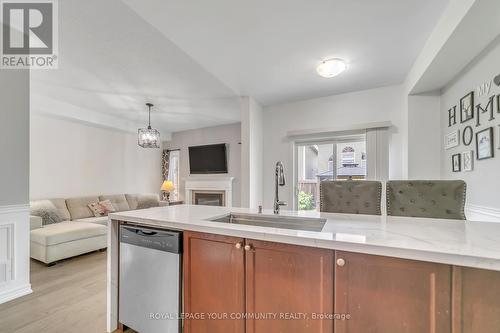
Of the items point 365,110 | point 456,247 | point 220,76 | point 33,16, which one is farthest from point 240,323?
point 365,110

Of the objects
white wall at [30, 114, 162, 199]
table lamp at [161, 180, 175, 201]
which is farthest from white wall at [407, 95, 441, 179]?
white wall at [30, 114, 162, 199]

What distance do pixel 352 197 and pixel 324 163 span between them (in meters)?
2.06

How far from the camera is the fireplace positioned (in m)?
5.59

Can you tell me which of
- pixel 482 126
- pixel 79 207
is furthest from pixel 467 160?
pixel 79 207

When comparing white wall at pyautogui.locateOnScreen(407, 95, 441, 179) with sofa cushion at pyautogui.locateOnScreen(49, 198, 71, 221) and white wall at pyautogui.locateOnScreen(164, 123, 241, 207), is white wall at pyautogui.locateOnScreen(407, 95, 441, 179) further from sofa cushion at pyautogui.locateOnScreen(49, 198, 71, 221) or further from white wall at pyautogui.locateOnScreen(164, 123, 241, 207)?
sofa cushion at pyautogui.locateOnScreen(49, 198, 71, 221)

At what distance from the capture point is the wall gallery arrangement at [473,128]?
72.8 inches

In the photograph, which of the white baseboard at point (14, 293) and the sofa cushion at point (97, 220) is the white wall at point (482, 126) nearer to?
the white baseboard at point (14, 293)

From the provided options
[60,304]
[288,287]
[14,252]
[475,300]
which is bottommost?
[60,304]

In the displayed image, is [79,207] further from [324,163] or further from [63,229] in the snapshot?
[324,163]

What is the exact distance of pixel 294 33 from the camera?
2121 millimetres

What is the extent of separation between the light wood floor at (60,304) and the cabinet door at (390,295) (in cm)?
189

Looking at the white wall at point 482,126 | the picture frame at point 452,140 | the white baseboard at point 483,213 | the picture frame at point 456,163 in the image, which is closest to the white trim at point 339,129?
the picture frame at point 452,140

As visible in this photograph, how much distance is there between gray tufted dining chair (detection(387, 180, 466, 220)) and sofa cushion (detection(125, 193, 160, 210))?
5132mm

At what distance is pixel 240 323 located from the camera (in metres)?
1.23
